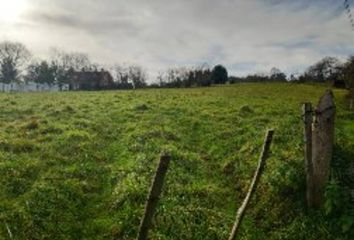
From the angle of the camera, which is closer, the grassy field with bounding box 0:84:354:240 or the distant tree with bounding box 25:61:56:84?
the grassy field with bounding box 0:84:354:240

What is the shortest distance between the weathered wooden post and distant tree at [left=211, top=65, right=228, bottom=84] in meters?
77.6

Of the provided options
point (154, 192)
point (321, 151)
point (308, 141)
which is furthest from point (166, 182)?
point (154, 192)

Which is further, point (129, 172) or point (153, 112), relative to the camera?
point (153, 112)

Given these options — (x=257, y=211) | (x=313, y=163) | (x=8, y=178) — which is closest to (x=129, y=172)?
(x=8, y=178)

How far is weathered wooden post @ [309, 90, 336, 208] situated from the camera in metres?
15.0

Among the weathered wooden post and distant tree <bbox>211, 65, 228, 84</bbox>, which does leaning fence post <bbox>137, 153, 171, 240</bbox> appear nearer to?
the weathered wooden post

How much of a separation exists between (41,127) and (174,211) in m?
15.3

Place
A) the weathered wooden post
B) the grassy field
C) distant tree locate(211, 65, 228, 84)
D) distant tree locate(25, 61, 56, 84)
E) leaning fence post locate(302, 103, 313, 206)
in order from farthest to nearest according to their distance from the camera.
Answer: distant tree locate(25, 61, 56, 84) → distant tree locate(211, 65, 228, 84) → the weathered wooden post → leaning fence post locate(302, 103, 313, 206) → the grassy field

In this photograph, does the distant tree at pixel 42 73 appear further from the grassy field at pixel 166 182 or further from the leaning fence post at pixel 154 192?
the leaning fence post at pixel 154 192

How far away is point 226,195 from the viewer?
58.3ft

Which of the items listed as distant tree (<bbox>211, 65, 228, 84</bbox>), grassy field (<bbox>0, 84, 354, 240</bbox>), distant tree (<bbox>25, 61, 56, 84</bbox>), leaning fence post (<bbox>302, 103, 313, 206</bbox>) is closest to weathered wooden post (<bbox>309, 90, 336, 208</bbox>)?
leaning fence post (<bbox>302, 103, 313, 206</bbox>)

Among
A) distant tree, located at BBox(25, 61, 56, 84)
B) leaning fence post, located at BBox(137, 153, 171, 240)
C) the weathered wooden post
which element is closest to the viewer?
leaning fence post, located at BBox(137, 153, 171, 240)

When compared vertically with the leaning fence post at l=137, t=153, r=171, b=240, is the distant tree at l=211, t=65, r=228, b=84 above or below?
below

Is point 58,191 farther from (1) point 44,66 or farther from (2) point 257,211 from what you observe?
(1) point 44,66
